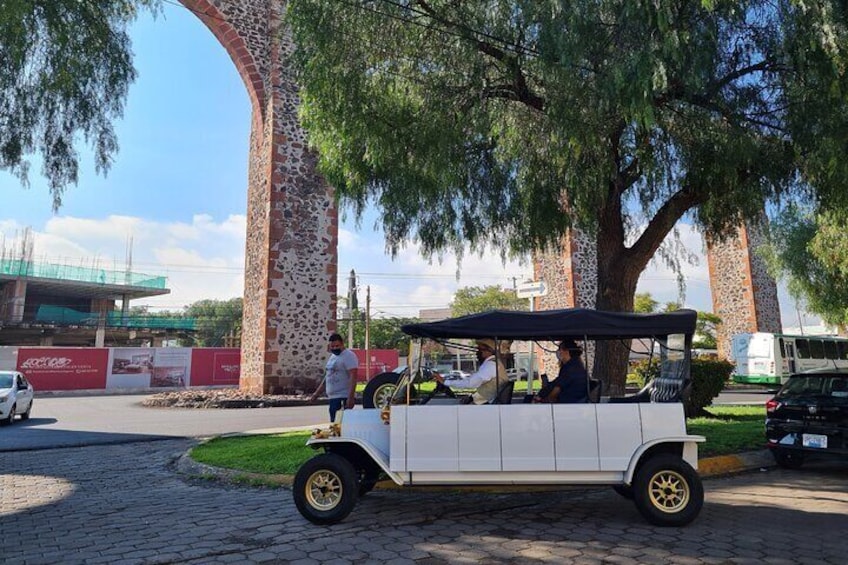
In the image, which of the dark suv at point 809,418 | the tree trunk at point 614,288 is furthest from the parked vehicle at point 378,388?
the dark suv at point 809,418

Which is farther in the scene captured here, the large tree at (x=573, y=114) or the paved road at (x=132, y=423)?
the paved road at (x=132, y=423)

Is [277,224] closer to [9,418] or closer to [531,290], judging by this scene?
[9,418]

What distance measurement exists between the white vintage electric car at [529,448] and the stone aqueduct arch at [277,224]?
581 inches

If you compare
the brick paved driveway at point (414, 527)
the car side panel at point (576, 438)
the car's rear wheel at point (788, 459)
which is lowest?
the brick paved driveway at point (414, 527)

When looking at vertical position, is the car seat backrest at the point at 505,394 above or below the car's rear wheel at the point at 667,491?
above

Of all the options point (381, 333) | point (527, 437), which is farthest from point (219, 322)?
point (527, 437)

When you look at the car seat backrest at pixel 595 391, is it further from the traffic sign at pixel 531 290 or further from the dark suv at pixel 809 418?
the traffic sign at pixel 531 290

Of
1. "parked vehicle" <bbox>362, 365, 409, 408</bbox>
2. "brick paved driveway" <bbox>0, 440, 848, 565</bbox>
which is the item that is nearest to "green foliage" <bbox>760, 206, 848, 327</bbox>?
"brick paved driveway" <bbox>0, 440, 848, 565</bbox>

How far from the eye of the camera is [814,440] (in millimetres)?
8164

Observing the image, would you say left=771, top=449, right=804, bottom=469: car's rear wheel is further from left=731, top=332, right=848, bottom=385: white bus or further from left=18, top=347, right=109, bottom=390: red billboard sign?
left=18, top=347, right=109, bottom=390: red billboard sign

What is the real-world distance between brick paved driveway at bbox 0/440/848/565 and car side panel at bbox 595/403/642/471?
0.62 metres

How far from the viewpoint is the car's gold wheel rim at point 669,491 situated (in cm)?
559

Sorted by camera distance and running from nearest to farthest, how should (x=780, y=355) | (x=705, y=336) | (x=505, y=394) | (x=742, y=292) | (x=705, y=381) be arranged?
(x=505, y=394), (x=705, y=381), (x=780, y=355), (x=742, y=292), (x=705, y=336)

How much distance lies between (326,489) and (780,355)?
1028 inches
